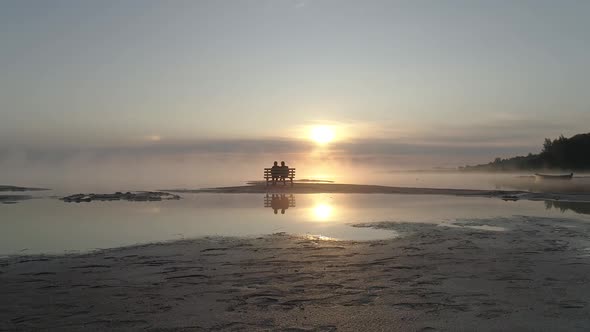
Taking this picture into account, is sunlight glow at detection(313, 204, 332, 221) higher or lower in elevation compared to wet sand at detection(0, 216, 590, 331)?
higher

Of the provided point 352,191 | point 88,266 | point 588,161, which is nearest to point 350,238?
point 88,266

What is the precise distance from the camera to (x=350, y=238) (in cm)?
1648

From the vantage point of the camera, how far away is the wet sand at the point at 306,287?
7.57 meters

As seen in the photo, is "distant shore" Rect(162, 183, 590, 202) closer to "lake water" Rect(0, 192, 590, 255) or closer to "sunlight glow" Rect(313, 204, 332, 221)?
"lake water" Rect(0, 192, 590, 255)

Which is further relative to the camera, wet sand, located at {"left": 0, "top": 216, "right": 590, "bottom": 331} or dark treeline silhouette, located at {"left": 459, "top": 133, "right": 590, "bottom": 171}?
dark treeline silhouette, located at {"left": 459, "top": 133, "right": 590, "bottom": 171}

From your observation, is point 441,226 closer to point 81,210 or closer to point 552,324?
point 552,324

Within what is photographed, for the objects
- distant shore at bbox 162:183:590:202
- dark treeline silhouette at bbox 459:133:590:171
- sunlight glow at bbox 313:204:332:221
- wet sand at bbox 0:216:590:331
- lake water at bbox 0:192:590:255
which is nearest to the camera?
wet sand at bbox 0:216:590:331

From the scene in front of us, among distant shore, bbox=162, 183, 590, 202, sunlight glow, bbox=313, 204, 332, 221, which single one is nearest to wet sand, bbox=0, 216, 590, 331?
sunlight glow, bbox=313, 204, 332, 221

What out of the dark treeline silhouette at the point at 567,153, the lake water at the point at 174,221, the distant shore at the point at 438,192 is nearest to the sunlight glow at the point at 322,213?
the lake water at the point at 174,221

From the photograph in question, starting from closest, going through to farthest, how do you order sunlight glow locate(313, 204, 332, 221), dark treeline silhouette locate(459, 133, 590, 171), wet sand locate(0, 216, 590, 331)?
wet sand locate(0, 216, 590, 331)
sunlight glow locate(313, 204, 332, 221)
dark treeline silhouette locate(459, 133, 590, 171)

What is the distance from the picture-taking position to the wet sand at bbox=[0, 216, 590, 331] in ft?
24.8

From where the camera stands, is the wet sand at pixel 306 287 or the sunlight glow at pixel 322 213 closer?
the wet sand at pixel 306 287

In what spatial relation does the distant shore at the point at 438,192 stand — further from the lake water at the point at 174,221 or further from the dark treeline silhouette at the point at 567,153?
the dark treeline silhouette at the point at 567,153

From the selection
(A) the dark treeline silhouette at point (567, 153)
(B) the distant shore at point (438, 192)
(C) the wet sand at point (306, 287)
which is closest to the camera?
(C) the wet sand at point (306, 287)
